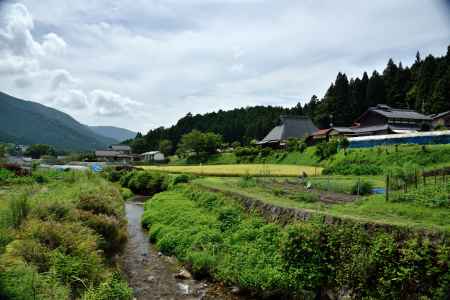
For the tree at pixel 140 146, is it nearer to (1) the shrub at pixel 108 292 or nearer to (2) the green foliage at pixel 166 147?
(2) the green foliage at pixel 166 147

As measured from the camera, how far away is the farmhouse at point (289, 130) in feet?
194

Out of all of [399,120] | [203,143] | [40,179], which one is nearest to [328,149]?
[399,120]

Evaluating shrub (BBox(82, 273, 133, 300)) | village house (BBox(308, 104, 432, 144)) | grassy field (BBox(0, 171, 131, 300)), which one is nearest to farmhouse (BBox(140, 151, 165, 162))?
village house (BBox(308, 104, 432, 144))

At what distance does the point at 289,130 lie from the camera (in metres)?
60.4

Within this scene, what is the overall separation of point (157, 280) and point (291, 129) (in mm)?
52867

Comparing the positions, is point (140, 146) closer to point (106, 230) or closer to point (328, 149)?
point (328, 149)

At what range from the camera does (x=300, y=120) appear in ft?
208

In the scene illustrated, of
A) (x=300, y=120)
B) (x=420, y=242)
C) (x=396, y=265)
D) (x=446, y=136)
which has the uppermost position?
(x=300, y=120)

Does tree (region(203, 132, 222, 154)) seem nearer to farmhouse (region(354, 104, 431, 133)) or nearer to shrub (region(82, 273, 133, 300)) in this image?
farmhouse (region(354, 104, 431, 133))

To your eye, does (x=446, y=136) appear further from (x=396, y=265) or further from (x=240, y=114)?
(x=240, y=114)

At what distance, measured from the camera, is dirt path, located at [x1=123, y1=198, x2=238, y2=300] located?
979cm

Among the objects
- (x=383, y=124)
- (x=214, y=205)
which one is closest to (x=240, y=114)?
(x=383, y=124)

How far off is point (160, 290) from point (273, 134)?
54.0 meters

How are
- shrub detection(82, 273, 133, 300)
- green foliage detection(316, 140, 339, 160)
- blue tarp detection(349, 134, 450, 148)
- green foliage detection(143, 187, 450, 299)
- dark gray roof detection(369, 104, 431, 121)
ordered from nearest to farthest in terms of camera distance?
shrub detection(82, 273, 133, 300) < green foliage detection(143, 187, 450, 299) < blue tarp detection(349, 134, 450, 148) < green foliage detection(316, 140, 339, 160) < dark gray roof detection(369, 104, 431, 121)
